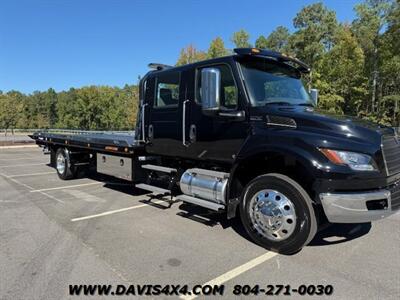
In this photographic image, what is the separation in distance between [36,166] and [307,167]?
1191 centimetres

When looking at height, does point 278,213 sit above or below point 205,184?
below

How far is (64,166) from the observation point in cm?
991

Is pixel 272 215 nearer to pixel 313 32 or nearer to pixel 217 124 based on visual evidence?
pixel 217 124

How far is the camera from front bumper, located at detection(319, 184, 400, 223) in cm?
397

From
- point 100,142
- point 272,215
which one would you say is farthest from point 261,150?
point 100,142

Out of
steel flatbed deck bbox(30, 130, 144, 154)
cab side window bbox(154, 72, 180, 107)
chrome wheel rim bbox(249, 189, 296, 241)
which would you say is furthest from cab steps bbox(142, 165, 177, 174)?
chrome wheel rim bbox(249, 189, 296, 241)

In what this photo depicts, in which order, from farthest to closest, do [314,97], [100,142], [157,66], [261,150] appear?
[100,142] → [157,66] → [314,97] → [261,150]

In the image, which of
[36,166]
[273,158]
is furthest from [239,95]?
[36,166]

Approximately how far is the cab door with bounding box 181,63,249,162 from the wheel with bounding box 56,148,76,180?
4.95 meters

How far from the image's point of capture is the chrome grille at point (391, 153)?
4.20 metres

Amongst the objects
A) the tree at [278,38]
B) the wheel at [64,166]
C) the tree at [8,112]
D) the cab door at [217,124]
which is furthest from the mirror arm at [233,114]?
the tree at [8,112]

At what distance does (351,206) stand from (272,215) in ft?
3.10

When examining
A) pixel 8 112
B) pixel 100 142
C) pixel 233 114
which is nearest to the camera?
pixel 233 114

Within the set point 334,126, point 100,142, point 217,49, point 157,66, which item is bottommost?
point 100,142
